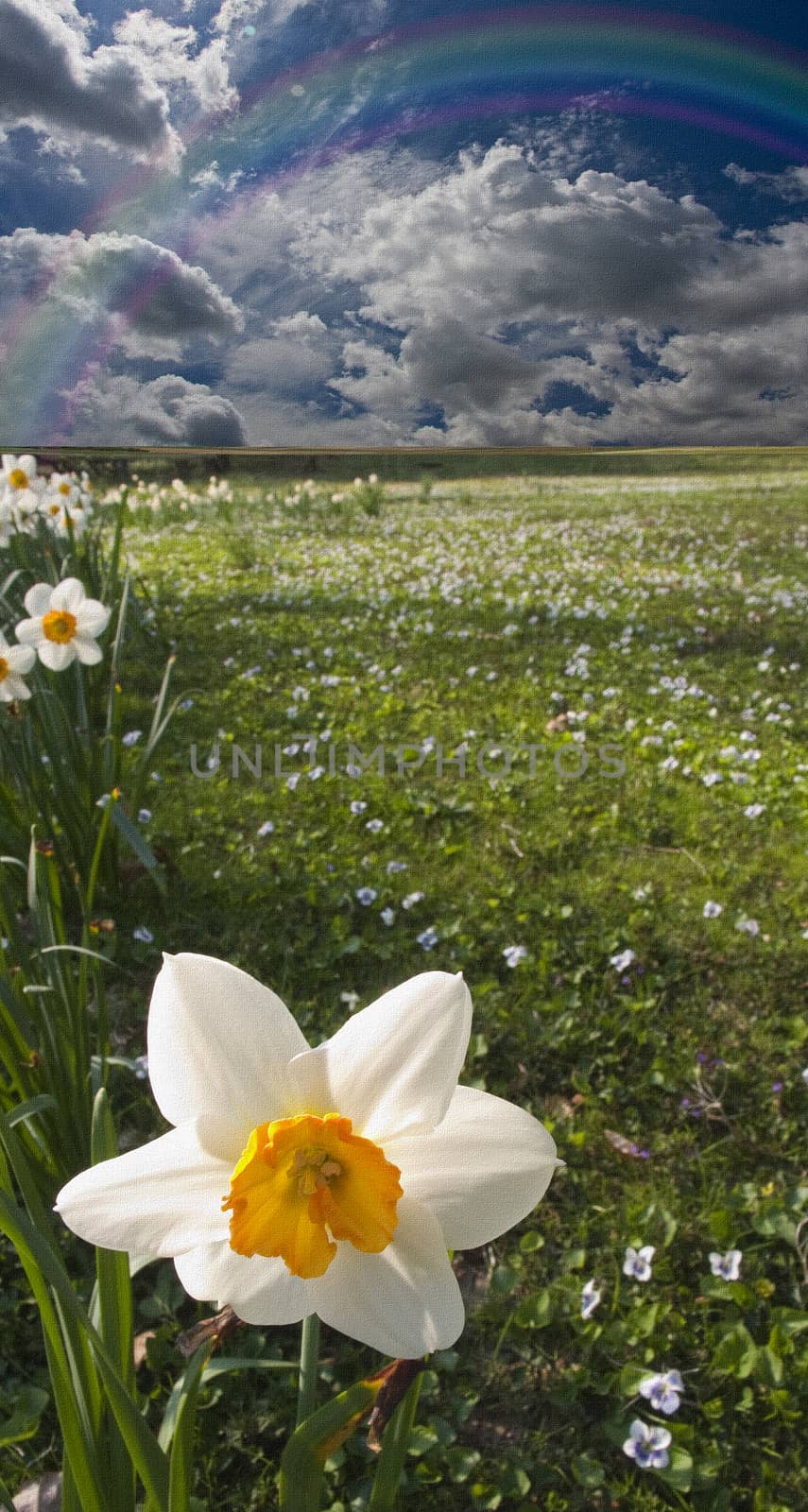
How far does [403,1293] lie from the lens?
345 mm

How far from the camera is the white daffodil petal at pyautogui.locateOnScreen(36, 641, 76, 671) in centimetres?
143

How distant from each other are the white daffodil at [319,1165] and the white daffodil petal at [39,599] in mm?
1242

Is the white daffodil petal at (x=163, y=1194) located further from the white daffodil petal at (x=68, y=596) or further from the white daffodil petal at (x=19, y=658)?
the white daffodil petal at (x=68, y=596)

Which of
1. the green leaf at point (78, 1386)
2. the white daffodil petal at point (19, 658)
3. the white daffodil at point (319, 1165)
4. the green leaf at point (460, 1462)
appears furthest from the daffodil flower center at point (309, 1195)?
the white daffodil petal at point (19, 658)

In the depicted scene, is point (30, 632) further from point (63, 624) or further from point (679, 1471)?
point (679, 1471)

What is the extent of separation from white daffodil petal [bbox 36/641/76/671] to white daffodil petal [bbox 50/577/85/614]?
0.20ft

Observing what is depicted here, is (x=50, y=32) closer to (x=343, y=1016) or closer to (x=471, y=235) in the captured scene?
(x=471, y=235)

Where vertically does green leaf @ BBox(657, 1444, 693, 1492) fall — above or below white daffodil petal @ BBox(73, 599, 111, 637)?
below

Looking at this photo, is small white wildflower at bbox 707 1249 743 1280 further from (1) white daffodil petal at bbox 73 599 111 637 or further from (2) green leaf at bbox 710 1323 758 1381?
(1) white daffodil petal at bbox 73 599 111 637

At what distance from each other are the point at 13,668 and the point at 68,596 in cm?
24

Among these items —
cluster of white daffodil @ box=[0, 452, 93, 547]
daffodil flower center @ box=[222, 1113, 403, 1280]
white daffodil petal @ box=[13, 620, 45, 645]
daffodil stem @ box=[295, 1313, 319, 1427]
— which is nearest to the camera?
daffodil flower center @ box=[222, 1113, 403, 1280]

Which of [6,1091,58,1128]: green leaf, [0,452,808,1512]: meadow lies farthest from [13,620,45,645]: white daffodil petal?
[6,1091,58,1128]: green leaf

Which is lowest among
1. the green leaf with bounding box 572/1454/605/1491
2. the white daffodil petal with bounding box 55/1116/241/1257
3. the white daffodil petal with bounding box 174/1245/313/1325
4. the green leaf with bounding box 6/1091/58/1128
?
the green leaf with bounding box 572/1454/605/1491

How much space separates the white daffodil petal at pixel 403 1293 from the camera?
340 mm
